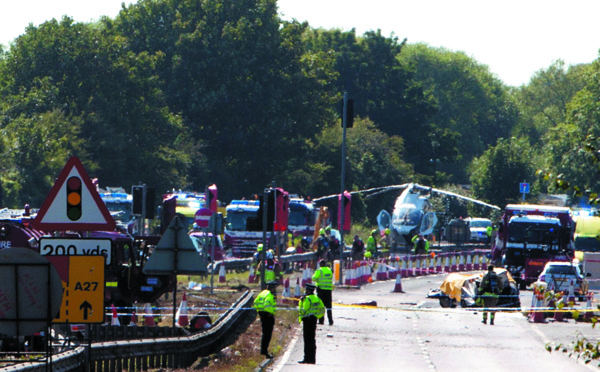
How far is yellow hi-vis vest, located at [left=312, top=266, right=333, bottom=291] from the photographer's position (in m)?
23.3

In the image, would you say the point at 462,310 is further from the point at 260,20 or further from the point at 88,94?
the point at 260,20

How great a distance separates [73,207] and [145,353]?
13.1 ft

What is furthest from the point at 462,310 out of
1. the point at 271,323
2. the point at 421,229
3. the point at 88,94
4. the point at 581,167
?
the point at 581,167

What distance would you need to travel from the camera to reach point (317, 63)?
243 ft

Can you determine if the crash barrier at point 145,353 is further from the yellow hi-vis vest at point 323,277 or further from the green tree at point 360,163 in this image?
the green tree at point 360,163

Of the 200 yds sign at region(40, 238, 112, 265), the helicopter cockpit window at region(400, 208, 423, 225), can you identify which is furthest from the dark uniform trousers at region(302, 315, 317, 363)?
the helicopter cockpit window at region(400, 208, 423, 225)

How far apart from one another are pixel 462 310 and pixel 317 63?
4699 cm

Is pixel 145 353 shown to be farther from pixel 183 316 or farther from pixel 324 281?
pixel 324 281

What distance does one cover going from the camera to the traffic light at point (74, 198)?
35.4 feet

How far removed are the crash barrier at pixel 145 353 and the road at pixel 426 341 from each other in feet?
3.63

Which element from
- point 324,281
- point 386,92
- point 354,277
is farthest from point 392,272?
point 386,92

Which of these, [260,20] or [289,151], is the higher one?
[260,20]

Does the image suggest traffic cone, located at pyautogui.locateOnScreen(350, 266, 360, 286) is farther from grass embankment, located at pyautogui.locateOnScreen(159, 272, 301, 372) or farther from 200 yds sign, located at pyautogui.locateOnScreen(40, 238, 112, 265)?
200 yds sign, located at pyautogui.locateOnScreen(40, 238, 112, 265)

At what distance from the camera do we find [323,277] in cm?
2336
